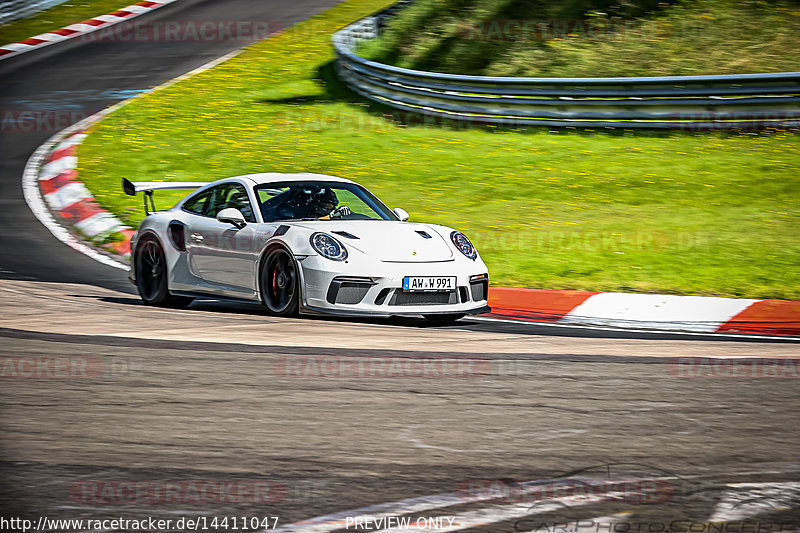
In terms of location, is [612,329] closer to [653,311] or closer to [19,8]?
[653,311]

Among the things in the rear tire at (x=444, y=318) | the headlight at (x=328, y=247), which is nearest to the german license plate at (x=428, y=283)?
the rear tire at (x=444, y=318)

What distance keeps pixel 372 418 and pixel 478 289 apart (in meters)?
3.94

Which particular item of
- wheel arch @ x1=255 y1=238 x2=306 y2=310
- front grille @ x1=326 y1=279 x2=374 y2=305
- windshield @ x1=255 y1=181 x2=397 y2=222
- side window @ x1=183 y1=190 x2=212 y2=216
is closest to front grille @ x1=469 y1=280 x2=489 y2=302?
front grille @ x1=326 y1=279 x2=374 y2=305

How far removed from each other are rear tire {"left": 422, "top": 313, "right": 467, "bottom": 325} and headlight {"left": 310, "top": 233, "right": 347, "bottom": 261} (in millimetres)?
962

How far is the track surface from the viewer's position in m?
3.63

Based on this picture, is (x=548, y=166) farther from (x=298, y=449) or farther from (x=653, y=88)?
(x=298, y=449)

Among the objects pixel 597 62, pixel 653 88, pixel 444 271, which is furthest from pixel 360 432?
pixel 597 62

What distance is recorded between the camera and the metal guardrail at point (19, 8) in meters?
31.2

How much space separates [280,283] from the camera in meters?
8.45


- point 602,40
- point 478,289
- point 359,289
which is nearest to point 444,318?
point 478,289

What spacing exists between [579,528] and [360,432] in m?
1.38

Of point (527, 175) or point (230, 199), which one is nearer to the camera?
point (230, 199)

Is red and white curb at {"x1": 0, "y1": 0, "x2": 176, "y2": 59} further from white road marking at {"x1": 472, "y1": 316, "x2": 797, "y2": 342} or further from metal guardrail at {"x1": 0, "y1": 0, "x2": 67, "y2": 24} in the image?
white road marking at {"x1": 472, "y1": 316, "x2": 797, "y2": 342}

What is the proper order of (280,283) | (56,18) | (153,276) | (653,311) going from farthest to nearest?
(56,18)
(153,276)
(653,311)
(280,283)
